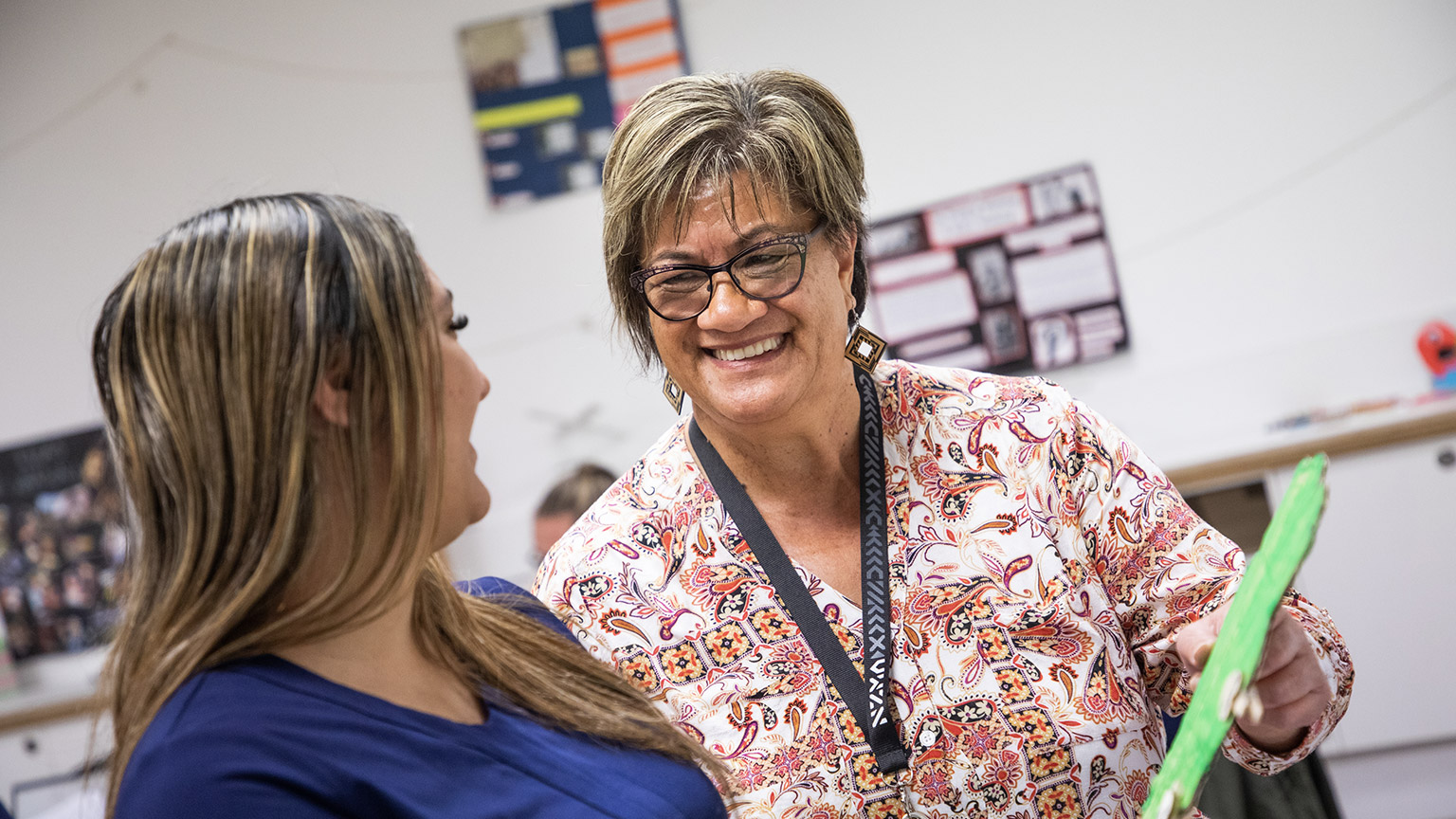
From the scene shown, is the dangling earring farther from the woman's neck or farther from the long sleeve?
the long sleeve

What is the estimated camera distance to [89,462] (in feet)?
13.9

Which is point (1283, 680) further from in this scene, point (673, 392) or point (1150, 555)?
point (673, 392)

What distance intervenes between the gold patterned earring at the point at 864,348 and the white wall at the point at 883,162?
6.40ft

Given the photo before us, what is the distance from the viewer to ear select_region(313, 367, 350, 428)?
0.96 m

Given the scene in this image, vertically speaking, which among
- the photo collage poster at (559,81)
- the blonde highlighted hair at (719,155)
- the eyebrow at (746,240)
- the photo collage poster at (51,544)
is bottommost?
the photo collage poster at (51,544)

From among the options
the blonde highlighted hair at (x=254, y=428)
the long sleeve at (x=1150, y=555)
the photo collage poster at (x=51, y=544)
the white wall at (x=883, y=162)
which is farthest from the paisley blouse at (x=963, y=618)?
the photo collage poster at (x=51, y=544)

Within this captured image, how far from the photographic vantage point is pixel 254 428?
0.91m

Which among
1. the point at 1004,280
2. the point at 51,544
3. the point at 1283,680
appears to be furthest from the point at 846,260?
the point at 51,544

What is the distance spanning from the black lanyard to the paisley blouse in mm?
15

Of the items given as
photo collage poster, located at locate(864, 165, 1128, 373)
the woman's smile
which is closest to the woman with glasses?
the woman's smile

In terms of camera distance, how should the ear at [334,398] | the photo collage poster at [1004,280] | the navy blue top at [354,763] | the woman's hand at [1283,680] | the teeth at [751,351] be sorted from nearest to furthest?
1. the navy blue top at [354,763]
2. the ear at [334,398]
3. the woman's hand at [1283,680]
4. the teeth at [751,351]
5. the photo collage poster at [1004,280]

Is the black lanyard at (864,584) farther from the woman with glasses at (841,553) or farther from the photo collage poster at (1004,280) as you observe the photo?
the photo collage poster at (1004,280)

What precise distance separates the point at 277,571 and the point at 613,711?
444 mm

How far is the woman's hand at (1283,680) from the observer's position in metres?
1.21
